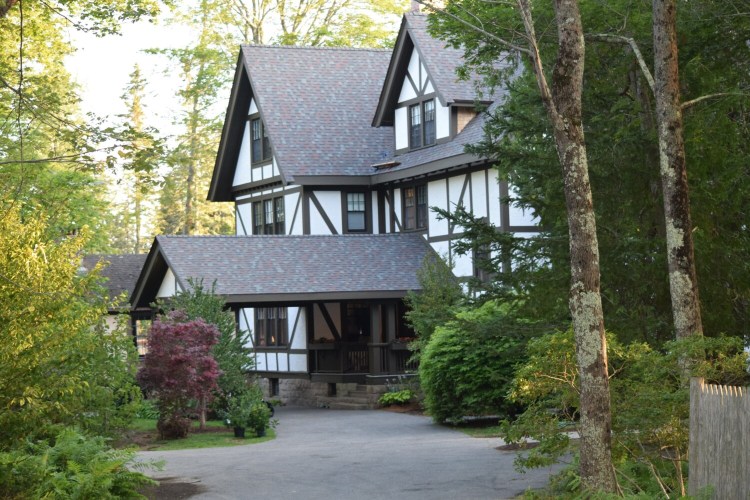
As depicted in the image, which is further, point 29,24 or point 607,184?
point 29,24

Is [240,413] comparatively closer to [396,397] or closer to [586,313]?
[396,397]

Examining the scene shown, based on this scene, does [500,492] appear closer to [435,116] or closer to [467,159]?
[467,159]

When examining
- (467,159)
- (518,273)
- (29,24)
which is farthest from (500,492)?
(467,159)

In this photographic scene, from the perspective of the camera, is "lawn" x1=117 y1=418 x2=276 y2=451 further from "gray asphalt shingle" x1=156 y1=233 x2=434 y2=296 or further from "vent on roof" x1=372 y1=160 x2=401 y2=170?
"vent on roof" x1=372 y1=160 x2=401 y2=170

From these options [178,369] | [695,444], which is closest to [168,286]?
[178,369]

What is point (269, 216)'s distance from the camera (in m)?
38.7

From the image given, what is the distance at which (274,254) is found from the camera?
1320 inches

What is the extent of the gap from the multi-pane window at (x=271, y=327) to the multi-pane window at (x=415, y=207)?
5177 mm

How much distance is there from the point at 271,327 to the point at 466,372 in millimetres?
14435

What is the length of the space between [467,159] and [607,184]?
497 inches

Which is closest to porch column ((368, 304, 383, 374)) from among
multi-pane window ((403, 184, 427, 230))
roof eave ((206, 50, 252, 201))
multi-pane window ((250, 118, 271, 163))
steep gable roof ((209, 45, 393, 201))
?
multi-pane window ((403, 184, 427, 230))

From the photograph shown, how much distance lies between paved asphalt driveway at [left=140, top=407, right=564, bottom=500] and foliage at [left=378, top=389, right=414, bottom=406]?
4.46 m

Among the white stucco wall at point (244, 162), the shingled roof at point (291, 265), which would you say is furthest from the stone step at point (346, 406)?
the white stucco wall at point (244, 162)

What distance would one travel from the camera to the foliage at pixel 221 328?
27.6 m
